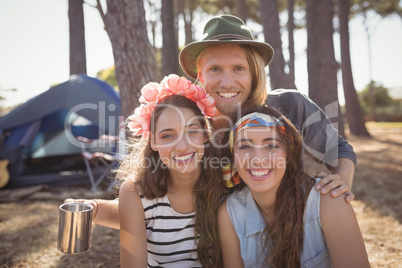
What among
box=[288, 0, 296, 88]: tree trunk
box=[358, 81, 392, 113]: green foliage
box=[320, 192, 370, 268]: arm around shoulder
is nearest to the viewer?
box=[320, 192, 370, 268]: arm around shoulder

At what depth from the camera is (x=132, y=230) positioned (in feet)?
7.09

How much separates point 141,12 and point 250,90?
7.02ft

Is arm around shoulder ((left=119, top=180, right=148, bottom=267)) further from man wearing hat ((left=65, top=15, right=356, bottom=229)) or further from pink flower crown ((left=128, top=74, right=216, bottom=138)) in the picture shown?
pink flower crown ((left=128, top=74, right=216, bottom=138))

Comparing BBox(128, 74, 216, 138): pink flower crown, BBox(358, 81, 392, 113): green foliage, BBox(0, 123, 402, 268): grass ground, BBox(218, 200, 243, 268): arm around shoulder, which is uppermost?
BBox(358, 81, 392, 113): green foliage

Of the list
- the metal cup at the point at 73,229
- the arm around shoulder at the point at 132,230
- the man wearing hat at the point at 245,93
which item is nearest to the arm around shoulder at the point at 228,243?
the arm around shoulder at the point at 132,230

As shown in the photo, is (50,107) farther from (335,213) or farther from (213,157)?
(335,213)

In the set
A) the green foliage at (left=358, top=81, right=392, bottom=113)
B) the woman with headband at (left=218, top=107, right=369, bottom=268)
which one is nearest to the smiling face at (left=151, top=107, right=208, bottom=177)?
the woman with headband at (left=218, top=107, right=369, bottom=268)

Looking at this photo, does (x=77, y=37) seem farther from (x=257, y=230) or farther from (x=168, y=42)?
(x=257, y=230)

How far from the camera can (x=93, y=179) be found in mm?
6125

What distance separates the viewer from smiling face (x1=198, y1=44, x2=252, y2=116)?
2.42 meters

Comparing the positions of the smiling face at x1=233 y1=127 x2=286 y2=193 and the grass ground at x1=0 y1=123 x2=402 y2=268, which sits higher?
the smiling face at x1=233 y1=127 x2=286 y2=193

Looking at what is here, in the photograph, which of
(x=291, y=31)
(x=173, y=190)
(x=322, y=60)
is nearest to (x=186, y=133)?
(x=173, y=190)

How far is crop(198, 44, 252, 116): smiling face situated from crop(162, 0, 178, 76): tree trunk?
5.99 meters

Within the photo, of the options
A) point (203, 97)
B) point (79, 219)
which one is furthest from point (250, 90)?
point (79, 219)
